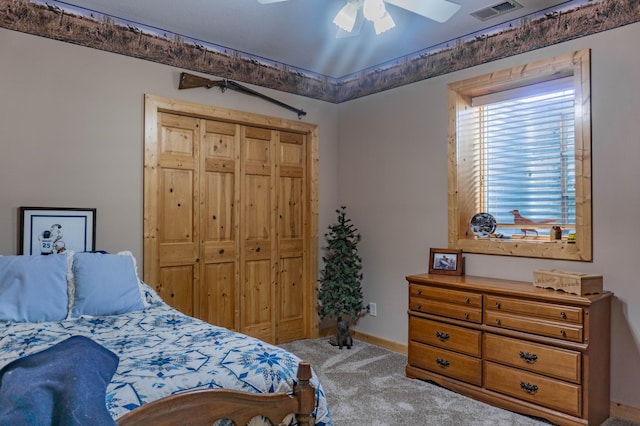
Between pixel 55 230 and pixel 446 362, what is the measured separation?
282 centimetres

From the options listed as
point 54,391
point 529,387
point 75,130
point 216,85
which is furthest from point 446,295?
point 75,130

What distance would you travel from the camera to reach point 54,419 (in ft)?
3.10

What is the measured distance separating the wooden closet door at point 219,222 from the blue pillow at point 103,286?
1.16 meters

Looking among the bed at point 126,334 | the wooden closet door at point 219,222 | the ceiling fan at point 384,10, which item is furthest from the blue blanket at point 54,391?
the wooden closet door at point 219,222

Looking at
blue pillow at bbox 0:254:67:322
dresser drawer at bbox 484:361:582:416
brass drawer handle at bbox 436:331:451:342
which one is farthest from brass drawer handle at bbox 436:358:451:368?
blue pillow at bbox 0:254:67:322

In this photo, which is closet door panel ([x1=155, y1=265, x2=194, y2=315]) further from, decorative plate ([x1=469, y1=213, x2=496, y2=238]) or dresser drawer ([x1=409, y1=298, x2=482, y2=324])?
decorative plate ([x1=469, y1=213, x2=496, y2=238])

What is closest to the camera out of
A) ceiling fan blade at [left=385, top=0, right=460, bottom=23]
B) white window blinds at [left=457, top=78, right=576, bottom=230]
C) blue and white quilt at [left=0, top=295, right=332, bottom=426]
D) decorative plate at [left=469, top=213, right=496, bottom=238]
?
blue and white quilt at [left=0, top=295, right=332, bottom=426]

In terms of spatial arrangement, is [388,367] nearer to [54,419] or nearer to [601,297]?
[601,297]

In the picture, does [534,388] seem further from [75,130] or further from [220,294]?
[75,130]

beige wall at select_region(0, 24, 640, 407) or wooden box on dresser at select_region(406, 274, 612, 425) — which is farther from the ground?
beige wall at select_region(0, 24, 640, 407)

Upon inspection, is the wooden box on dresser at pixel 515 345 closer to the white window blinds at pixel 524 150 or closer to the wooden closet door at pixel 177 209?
the white window blinds at pixel 524 150

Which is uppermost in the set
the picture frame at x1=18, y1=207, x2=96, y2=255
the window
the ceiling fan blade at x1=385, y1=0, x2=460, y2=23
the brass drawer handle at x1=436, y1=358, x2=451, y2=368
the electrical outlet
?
the ceiling fan blade at x1=385, y1=0, x2=460, y2=23

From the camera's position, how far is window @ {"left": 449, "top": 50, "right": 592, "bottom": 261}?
116 inches

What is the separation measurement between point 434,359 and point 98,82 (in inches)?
124
